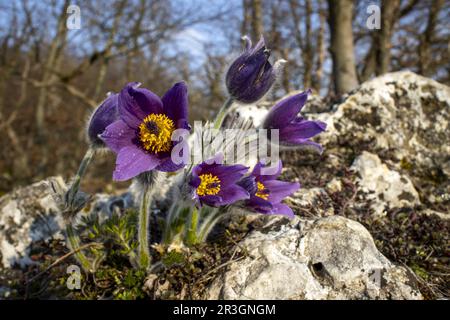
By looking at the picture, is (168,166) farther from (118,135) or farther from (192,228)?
(192,228)

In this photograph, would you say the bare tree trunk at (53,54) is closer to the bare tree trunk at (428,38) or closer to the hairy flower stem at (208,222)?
the bare tree trunk at (428,38)

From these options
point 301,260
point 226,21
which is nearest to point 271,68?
point 301,260

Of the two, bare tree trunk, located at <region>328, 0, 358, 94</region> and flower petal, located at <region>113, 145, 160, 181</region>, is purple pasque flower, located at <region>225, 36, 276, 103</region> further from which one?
bare tree trunk, located at <region>328, 0, 358, 94</region>

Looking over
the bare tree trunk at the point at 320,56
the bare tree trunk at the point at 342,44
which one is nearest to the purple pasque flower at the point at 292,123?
the bare tree trunk at the point at 342,44

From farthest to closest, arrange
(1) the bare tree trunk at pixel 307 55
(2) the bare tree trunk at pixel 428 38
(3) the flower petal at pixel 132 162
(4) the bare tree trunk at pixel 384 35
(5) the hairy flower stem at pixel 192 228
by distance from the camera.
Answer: (1) the bare tree trunk at pixel 307 55
(2) the bare tree trunk at pixel 428 38
(4) the bare tree trunk at pixel 384 35
(5) the hairy flower stem at pixel 192 228
(3) the flower petal at pixel 132 162

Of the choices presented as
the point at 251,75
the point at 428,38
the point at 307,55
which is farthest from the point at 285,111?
the point at 307,55
